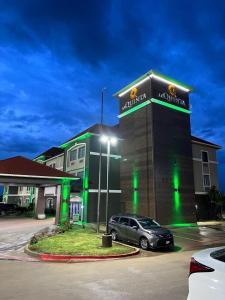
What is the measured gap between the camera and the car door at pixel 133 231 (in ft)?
55.2

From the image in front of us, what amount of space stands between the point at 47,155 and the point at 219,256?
5142 cm

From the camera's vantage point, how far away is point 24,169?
87.3 feet

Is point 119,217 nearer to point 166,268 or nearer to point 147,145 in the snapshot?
point 166,268

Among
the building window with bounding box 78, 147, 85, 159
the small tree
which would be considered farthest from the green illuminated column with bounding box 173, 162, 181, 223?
the building window with bounding box 78, 147, 85, 159

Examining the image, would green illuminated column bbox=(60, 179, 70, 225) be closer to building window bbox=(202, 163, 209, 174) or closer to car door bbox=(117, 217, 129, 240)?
car door bbox=(117, 217, 129, 240)

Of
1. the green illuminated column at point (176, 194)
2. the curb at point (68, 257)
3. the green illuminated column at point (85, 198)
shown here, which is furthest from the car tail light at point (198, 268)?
the green illuminated column at point (85, 198)

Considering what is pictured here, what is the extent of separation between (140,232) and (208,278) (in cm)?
1257

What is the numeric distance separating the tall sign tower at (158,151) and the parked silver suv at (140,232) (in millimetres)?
11088

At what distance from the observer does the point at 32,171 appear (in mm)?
26844

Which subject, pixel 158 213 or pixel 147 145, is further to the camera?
pixel 147 145

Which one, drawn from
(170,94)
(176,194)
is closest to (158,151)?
(176,194)

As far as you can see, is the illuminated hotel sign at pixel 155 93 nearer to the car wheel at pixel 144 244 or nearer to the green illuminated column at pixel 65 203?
the green illuminated column at pixel 65 203

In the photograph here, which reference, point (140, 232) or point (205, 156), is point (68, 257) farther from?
point (205, 156)

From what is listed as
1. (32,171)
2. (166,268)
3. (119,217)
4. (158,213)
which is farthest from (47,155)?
(166,268)
